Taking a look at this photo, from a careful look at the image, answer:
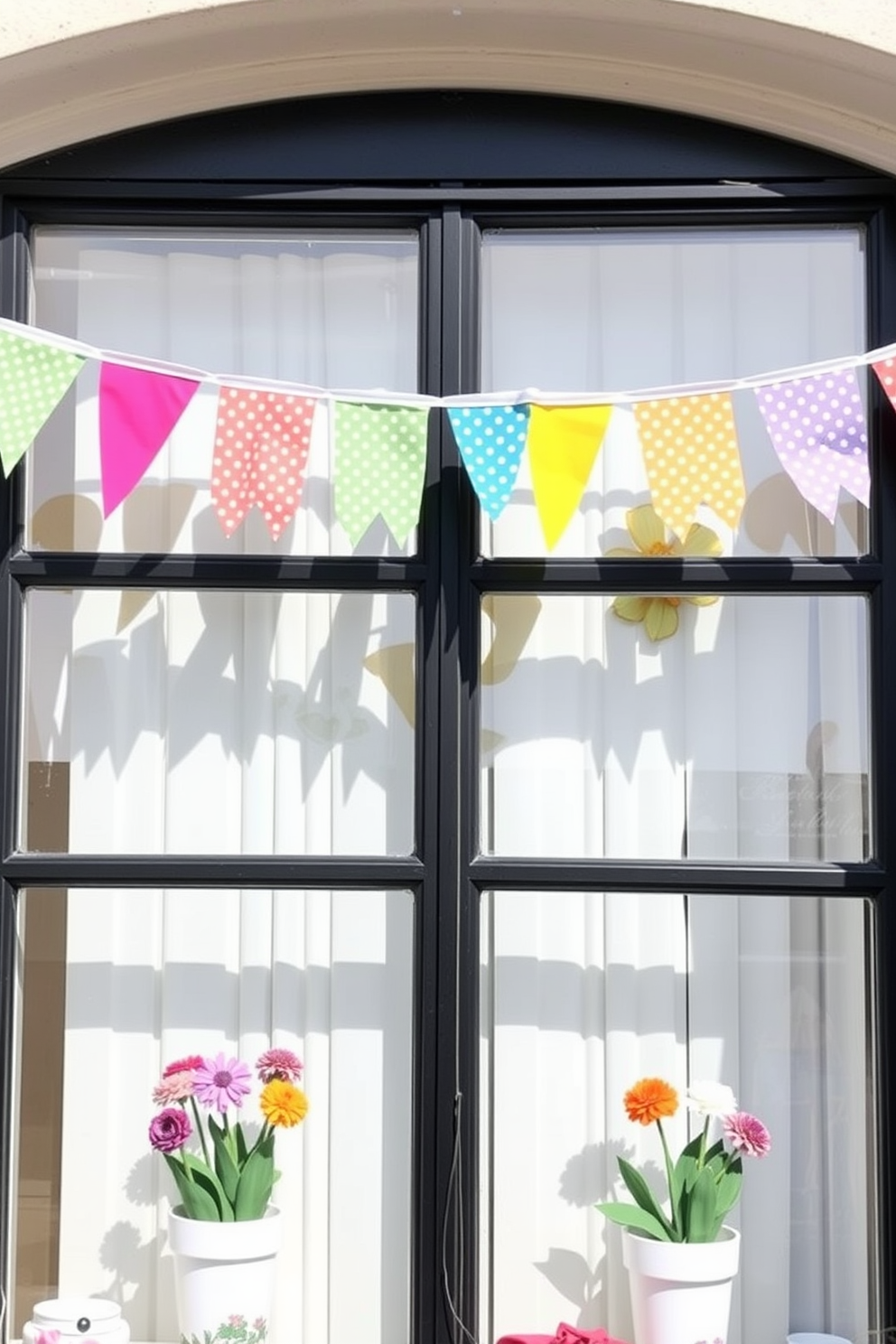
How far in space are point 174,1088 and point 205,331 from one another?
1223mm

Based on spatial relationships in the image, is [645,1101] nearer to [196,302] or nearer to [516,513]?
[516,513]

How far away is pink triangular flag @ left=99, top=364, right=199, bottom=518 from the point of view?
2229 millimetres

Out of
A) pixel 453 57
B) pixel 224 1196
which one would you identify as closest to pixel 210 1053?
pixel 224 1196

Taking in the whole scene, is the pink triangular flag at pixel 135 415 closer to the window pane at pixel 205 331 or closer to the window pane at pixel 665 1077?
the window pane at pixel 205 331

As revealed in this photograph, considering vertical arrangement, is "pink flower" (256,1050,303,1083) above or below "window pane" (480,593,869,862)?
below

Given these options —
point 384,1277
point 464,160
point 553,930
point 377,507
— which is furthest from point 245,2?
point 384,1277

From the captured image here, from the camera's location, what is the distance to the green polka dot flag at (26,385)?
2.17 metres

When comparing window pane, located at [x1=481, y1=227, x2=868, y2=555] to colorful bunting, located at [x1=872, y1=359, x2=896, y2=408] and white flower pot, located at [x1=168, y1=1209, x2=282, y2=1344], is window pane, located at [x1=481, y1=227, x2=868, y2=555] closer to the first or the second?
colorful bunting, located at [x1=872, y1=359, x2=896, y2=408]

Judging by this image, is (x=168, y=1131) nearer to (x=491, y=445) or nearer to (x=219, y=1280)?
(x=219, y=1280)

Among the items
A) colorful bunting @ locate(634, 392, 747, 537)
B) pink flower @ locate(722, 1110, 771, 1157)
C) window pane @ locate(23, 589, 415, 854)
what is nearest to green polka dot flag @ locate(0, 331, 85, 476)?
window pane @ locate(23, 589, 415, 854)

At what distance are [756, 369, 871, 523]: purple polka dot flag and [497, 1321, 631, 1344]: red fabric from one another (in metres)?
1.23

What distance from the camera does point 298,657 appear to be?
2.38 m

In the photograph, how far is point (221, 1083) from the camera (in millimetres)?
2160

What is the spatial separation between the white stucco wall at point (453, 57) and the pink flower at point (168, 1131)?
1.53 meters
